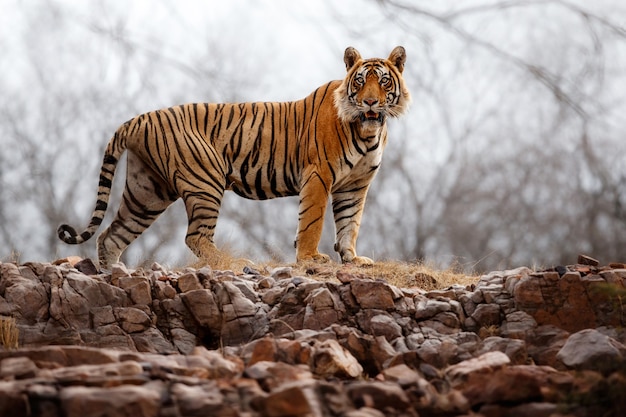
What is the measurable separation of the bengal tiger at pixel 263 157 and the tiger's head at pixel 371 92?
0.04ft

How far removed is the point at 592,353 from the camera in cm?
533

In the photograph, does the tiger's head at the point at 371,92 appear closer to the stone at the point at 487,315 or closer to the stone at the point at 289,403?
the stone at the point at 487,315

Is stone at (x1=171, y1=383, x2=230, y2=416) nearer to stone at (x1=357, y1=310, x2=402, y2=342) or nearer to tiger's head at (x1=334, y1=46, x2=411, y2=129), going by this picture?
stone at (x1=357, y1=310, x2=402, y2=342)

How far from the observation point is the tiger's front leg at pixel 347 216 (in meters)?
10.1

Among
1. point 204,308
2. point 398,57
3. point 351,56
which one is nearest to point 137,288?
Answer: point 204,308

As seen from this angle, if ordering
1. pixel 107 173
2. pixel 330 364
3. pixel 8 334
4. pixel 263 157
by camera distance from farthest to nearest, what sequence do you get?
pixel 263 157 < pixel 107 173 < pixel 8 334 < pixel 330 364

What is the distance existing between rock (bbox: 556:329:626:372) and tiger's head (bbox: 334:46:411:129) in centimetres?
441

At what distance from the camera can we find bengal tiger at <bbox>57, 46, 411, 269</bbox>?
9625 mm

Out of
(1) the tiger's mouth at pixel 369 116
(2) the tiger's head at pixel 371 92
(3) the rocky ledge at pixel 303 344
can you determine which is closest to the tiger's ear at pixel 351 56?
(2) the tiger's head at pixel 371 92

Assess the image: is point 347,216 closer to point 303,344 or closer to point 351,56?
point 351,56

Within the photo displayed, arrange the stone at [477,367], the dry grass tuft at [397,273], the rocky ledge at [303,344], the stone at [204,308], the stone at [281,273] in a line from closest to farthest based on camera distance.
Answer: the rocky ledge at [303,344] → the stone at [477,367] → the stone at [204,308] → the stone at [281,273] → the dry grass tuft at [397,273]

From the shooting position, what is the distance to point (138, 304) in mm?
7125

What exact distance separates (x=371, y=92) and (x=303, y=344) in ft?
15.2

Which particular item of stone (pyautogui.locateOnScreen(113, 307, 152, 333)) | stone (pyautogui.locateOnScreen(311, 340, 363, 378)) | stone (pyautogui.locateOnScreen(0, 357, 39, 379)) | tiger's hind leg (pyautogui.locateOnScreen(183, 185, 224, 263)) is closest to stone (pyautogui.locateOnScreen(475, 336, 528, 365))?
stone (pyautogui.locateOnScreen(311, 340, 363, 378))
